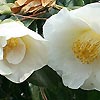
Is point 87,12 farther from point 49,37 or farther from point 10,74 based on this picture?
point 10,74

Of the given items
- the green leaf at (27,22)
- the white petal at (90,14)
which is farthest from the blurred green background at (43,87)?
the white petal at (90,14)

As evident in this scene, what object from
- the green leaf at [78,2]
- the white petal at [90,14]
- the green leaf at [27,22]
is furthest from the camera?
the green leaf at [78,2]

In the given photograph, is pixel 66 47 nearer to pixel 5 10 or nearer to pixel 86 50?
pixel 86 50

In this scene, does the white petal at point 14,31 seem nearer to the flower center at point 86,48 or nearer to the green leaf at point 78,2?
the flower center at point 86,48

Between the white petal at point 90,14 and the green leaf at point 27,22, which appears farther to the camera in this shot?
the green leaf at point 27,22

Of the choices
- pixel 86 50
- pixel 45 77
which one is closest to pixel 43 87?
pixel 45 77

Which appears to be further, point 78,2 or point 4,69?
point 78,2

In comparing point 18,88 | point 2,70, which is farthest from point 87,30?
point 18,88
